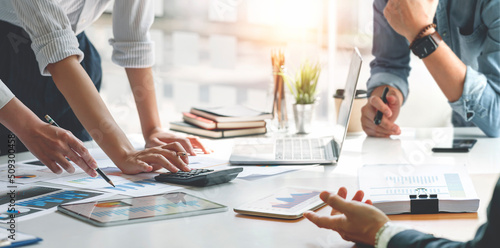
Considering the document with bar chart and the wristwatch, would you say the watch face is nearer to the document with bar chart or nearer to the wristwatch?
the wristwatch

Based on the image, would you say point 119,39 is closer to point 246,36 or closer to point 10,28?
point 10,28

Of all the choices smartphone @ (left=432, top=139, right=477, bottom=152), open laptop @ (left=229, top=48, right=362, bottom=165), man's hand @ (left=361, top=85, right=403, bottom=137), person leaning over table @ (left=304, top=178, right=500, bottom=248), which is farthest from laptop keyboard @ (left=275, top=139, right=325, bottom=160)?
person leaning over table @ (left=304, top=178, right=500, bottom=248)

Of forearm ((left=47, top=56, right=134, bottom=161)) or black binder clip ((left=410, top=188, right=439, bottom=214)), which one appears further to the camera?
forearm ((left=47, top=56, right=134, bottom=161))

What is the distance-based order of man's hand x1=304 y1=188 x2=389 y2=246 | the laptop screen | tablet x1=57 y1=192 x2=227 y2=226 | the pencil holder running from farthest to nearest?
the pencil holder → the laptop screen → tablet x1=57 y1=192 x2=227 y2=226 → man's hand x1=304 y1=188 x2=389 y2=246

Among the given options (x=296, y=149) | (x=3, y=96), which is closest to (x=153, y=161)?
(x=3, y=96)

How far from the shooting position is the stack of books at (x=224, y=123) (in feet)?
5.52

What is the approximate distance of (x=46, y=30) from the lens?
1.16 metres

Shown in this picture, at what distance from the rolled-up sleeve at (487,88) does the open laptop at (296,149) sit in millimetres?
404

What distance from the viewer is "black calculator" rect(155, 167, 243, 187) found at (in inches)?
39.5

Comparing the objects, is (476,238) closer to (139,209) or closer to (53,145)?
(139,209)

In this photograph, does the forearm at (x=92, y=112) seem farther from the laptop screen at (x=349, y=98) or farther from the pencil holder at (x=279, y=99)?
the pencil holder at (x=279, y=99)

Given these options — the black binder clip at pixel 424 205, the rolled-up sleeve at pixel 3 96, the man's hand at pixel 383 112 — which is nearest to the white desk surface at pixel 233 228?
the black binder clip at pixel 424 205

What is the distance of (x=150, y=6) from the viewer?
160cm

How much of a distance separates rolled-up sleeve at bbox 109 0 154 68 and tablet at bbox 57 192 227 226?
721 millimetres
